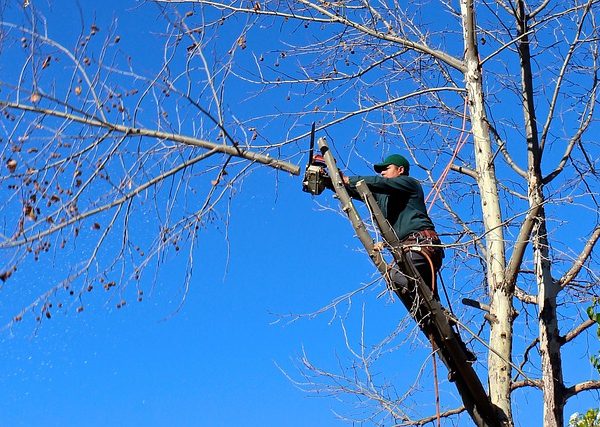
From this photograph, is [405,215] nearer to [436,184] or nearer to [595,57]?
[436,184]

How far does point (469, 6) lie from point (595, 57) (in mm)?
1183

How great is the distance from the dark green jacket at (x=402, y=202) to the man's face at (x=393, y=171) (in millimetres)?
362

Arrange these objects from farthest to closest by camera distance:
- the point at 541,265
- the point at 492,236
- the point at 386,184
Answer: the point at 541,265 < the point at 492,236 < the point at 386,184

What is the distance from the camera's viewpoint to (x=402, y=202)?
6.56 meters

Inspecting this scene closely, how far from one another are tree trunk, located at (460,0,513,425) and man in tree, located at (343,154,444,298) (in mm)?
539

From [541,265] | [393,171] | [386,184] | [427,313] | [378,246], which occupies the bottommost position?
[427,313]

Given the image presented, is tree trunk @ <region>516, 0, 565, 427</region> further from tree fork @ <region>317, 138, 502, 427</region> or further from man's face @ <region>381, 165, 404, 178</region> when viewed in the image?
man's face @ <region>381, 165, 404, 178</region>

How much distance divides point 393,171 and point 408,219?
0.65 meters

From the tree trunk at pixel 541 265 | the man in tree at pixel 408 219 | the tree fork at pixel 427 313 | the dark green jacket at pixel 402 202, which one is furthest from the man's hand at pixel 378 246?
the tree trunk at pixel 541 265

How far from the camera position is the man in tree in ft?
20.5

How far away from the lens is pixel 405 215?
256 inches

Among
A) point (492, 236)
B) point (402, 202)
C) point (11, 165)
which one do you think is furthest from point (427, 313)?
point (11, 165)

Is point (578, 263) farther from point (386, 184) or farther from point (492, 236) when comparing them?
point (386, 184)

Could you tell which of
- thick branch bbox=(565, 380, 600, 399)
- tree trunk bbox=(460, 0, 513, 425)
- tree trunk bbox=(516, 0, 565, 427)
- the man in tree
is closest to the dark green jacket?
the man in tree
